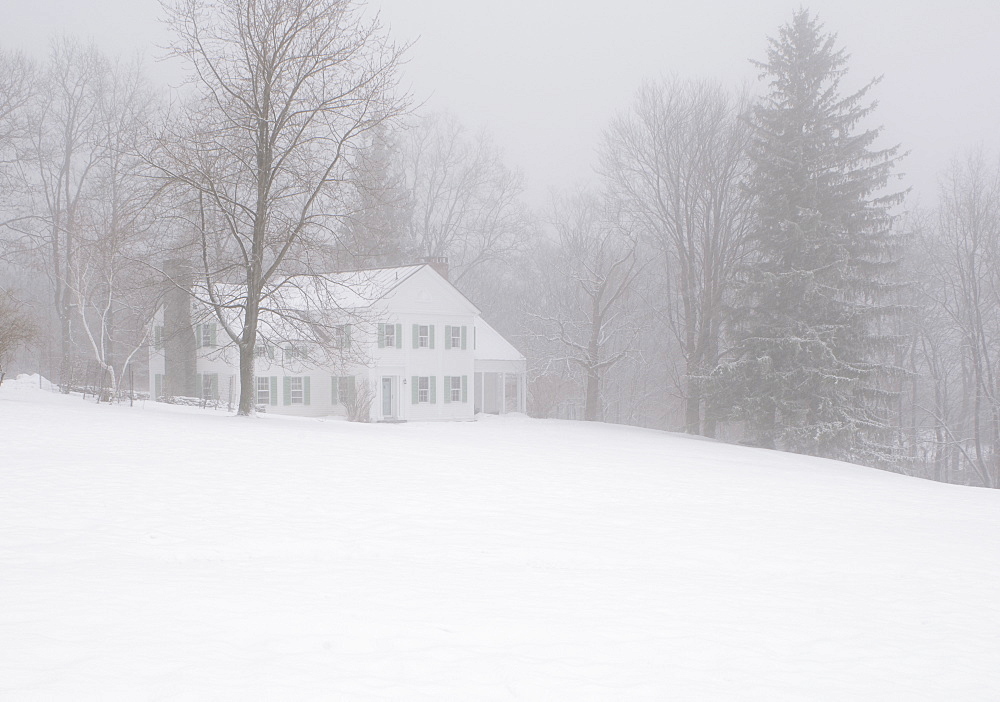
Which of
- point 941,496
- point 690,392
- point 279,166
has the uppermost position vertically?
point 279,166

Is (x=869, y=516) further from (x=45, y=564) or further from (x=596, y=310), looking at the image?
→ (x=596, y=310)

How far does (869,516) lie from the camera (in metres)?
14.7

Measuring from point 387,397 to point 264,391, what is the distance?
5.06 m

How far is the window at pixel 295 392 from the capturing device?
117 feet

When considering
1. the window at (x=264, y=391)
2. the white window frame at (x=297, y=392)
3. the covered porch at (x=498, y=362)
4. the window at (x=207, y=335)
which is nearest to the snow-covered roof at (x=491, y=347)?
the covered porch at (x=498, y=362)

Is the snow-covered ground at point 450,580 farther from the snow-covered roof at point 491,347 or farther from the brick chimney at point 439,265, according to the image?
the snow-covered roof at point 491,347

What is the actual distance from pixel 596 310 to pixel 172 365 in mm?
18438

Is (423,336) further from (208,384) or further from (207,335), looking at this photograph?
(208,384)

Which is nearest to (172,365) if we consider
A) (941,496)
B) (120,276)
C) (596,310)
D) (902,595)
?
(120,276)

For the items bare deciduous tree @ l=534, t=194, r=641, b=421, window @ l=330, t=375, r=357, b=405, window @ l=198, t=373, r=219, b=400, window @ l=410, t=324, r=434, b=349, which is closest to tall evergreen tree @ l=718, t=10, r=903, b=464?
bare deciduous tree @ l=534, t=194, r=641, b=421

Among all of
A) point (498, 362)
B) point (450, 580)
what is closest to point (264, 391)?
point (498, 362)

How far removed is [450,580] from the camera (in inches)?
340

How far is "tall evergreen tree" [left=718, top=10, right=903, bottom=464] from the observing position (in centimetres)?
2858

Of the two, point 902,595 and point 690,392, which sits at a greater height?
point 690,392
